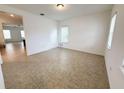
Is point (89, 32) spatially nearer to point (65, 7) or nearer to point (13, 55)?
point (65, 7)

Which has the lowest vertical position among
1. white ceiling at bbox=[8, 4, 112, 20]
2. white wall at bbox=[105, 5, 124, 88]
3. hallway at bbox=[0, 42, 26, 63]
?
hallway at bbox=[0, 42, 26, 63]

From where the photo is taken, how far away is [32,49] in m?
4.19

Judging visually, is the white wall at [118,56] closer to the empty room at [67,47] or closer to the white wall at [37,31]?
the empty room at [67,47]

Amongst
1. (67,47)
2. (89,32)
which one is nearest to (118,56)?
(89,32)

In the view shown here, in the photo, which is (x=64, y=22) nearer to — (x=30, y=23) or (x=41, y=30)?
(x=41, y=30)

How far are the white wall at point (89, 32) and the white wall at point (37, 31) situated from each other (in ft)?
4.22

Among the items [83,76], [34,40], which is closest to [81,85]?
[83,76]

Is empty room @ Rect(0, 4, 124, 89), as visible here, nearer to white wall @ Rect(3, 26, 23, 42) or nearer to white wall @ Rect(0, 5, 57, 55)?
white wall @ Rect(0, 5, 57, 55)

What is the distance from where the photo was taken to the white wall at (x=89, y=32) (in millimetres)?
3816

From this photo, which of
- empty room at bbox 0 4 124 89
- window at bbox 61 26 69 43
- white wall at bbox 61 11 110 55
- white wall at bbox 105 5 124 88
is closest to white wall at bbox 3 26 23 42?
empty room at bbox 0 4 124 89

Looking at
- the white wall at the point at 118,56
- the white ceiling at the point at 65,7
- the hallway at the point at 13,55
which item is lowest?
the hallway at the point at 13,55

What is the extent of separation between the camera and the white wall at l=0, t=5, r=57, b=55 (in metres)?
3.66

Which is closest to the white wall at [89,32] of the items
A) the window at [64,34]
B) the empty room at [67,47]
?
the empty room at [67,47]
